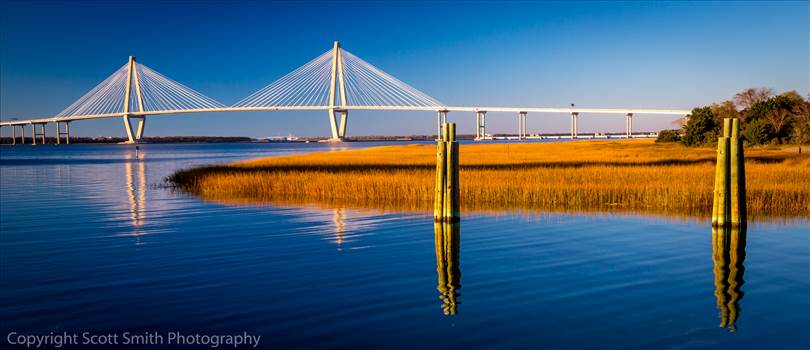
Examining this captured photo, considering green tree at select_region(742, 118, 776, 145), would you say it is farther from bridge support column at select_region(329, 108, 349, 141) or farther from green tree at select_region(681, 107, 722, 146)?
bridge support column at select_region(329, 108, 349, 141)

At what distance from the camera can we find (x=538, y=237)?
1254cm

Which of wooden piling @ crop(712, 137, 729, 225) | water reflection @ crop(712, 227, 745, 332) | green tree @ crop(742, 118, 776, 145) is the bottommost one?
water reflection @ crop(712, 227, 745, 332)

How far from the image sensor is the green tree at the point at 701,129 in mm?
56103

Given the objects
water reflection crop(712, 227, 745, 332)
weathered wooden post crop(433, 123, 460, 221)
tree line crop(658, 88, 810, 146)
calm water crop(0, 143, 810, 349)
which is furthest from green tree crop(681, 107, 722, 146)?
weathered wooden post crop(433, 123, 460, 221)

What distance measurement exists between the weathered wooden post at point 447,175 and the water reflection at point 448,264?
0.83 ft

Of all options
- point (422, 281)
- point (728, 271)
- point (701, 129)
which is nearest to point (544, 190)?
point (728, 271)

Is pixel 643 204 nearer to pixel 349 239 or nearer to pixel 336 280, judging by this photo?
pixel 349 239

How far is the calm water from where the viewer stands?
6.86 m

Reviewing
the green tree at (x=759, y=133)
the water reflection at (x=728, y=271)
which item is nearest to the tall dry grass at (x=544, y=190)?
the water reflection at (x=728, y=271)

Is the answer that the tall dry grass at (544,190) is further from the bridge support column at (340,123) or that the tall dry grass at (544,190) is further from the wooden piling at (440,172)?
the bridge support column at (340,123)

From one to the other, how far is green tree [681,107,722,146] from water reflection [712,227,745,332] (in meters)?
47.1

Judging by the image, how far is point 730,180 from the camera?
1248cm

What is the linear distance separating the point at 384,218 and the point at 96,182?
21.5 metres

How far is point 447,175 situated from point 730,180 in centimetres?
540
